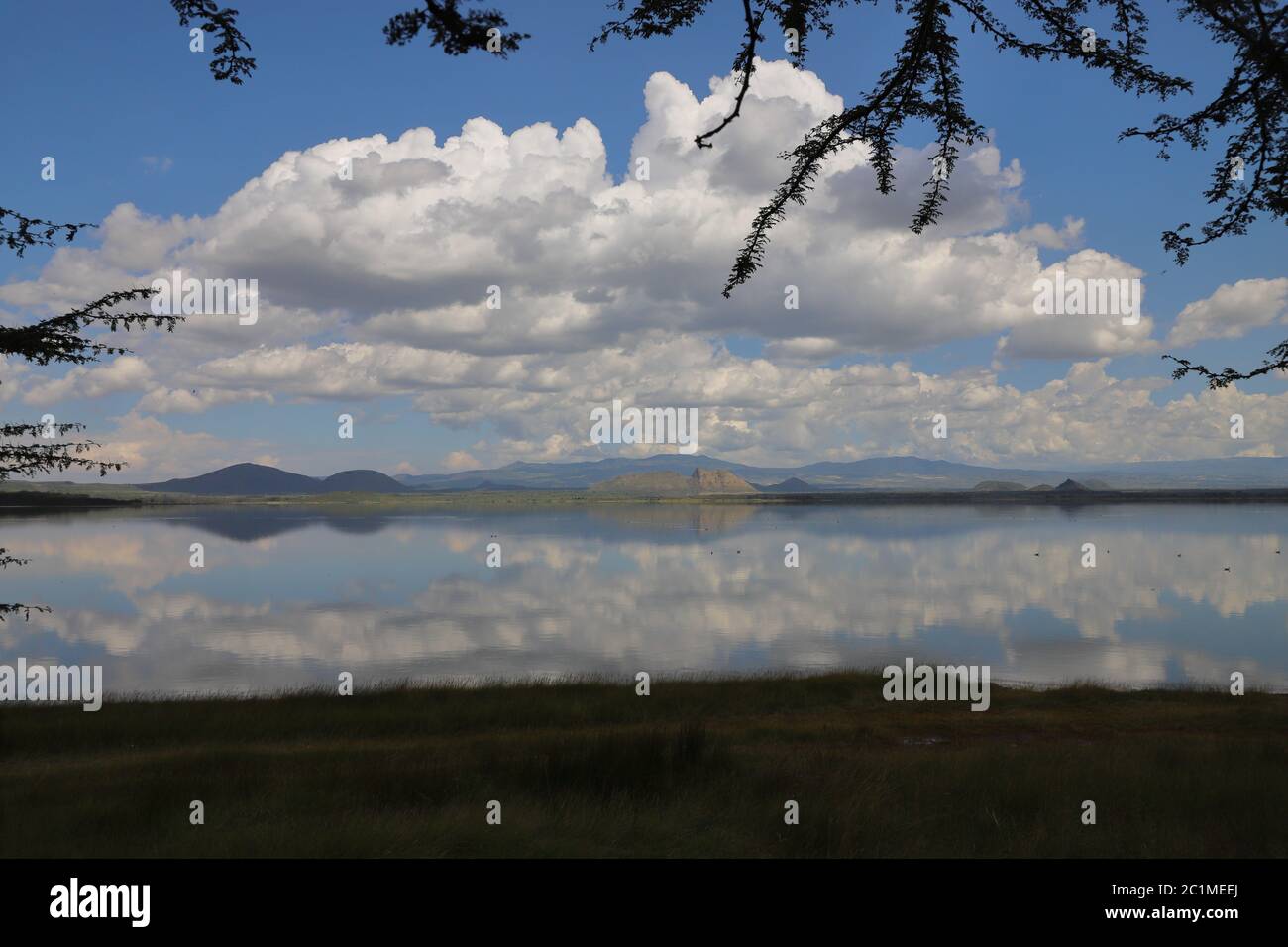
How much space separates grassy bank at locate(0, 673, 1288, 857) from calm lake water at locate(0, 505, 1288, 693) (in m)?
15.6

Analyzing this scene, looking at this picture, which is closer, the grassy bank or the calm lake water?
the grassy bank

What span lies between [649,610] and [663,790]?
4701 cm

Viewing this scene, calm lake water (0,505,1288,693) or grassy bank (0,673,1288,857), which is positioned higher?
grassy bank (0,673,1288,857)

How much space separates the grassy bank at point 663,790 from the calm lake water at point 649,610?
51.2 feet

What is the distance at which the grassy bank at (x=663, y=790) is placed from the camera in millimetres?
8891

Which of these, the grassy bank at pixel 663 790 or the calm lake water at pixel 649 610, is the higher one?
the grassy bank at pixel 663 790

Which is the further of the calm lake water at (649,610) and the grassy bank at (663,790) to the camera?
the calm lake water at (649,610)

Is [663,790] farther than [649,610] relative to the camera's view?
No

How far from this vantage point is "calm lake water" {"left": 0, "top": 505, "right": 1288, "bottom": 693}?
3928 centimetres

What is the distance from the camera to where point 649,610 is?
58.1m

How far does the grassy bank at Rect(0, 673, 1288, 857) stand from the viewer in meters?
8.89
